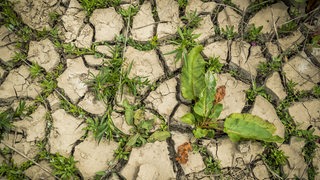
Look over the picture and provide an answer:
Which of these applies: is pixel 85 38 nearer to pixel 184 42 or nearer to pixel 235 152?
pixel 184 42

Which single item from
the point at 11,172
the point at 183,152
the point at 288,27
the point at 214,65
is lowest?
the point at 11,172

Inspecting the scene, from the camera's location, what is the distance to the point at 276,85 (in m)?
2.41

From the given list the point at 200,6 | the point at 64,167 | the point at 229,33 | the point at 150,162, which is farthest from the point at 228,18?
the point at 64,167


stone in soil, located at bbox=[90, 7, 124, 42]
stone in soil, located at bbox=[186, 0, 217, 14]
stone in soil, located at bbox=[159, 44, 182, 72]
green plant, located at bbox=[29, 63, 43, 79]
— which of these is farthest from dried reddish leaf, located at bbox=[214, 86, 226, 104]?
green plant, located at bbox=[29, 63, 43, 79]

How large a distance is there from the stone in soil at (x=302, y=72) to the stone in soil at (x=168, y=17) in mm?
993

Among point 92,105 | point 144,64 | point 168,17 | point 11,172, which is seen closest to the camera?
point 11,172

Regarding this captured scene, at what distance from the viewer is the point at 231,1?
257 cm

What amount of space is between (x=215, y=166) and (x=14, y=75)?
1.74m

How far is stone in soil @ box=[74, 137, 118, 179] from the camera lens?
2172mm

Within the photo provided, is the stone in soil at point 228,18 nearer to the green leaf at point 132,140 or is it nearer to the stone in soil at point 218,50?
the stone in soil at point 218,50

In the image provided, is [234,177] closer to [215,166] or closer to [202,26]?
[215,166]

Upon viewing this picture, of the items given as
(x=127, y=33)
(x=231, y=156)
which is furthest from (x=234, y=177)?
(x=127, y=33)

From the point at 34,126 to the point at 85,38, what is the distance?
82 centimetres

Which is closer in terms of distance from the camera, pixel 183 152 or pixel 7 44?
pixel 183 152
